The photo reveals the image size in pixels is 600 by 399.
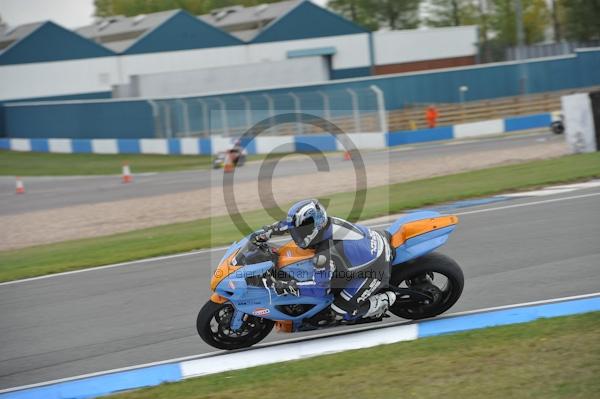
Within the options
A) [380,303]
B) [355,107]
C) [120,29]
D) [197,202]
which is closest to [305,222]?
[380,303]

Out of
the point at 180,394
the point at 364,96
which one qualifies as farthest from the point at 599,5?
the point at 180,394

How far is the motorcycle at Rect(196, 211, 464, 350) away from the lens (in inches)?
307

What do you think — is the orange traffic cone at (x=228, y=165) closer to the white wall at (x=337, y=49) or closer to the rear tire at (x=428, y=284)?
the rear tire at (x=428, y=284)

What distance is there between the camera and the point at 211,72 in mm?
45688

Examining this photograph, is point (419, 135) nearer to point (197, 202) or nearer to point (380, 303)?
point (197, 202)

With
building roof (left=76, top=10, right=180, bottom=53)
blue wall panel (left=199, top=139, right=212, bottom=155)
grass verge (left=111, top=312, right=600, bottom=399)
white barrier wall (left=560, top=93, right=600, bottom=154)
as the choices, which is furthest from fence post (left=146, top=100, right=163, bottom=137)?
grass verge (left=111, top=312, right=600, bottom=399)

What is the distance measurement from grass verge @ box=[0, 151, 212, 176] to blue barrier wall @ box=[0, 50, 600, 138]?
90.0 inches

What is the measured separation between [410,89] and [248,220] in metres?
25.2

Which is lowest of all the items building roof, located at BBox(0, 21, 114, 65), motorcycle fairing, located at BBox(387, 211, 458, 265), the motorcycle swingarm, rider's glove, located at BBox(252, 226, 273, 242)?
the motorcycle swingarm

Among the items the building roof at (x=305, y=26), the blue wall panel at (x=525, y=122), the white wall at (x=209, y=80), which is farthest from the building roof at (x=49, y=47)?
the blue wall panel at (x=525, y=122)

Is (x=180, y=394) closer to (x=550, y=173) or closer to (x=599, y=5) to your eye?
(x=550, y=173)

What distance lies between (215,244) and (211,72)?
33.2 meters

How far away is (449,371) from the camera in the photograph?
6.36m

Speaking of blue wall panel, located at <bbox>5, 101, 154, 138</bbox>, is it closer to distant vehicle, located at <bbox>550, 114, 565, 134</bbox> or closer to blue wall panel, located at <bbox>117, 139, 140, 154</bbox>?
blue wall panel, located at <bbox>117, 139, 140, 154</bbox>
